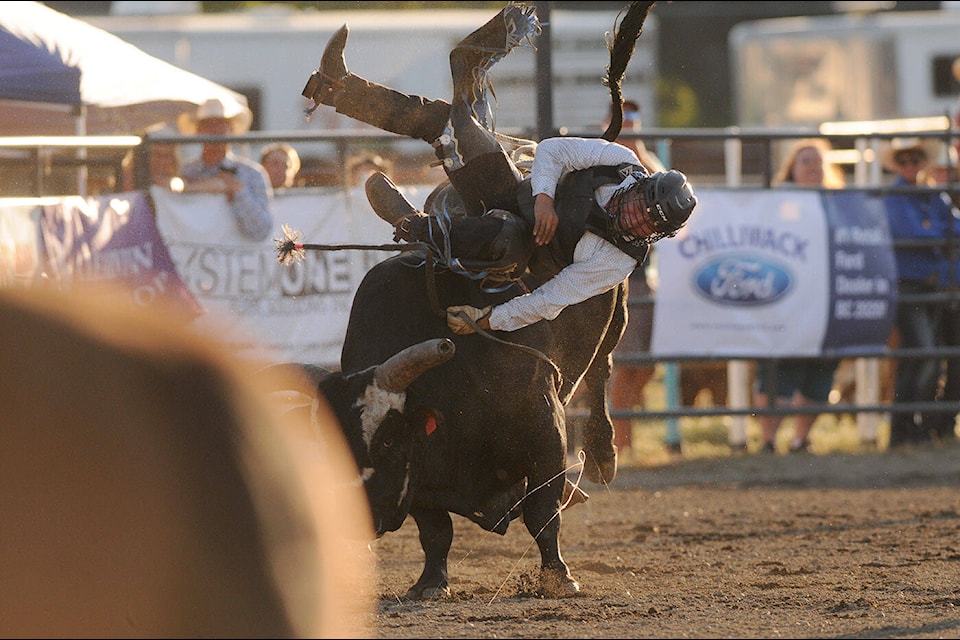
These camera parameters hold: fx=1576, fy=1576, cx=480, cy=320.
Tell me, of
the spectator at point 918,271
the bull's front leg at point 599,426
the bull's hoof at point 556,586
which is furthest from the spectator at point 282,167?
the bull's hoof at point 556,586

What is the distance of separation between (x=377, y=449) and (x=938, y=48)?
14.8 m

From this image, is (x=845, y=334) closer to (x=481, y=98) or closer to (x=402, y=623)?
(x=481, y=98)

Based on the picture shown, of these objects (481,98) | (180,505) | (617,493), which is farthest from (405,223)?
(617,493)

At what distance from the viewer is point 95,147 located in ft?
27.7

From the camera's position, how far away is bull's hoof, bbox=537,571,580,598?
5.37m

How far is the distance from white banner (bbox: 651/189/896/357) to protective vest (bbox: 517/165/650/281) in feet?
10.9

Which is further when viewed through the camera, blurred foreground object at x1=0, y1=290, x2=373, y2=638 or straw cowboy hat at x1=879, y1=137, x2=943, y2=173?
straw cowboy hat at x1=879, y1=137, x2=943, y2=173

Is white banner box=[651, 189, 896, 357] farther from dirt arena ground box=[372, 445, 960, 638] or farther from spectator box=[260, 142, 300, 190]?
spectator box=[260, 142, 300, 190]

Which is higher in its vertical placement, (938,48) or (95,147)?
(938,48)

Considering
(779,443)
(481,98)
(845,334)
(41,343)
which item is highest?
(481,98)

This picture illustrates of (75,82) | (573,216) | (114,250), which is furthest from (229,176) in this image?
(573,216)

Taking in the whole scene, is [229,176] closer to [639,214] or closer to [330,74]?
[330,74]

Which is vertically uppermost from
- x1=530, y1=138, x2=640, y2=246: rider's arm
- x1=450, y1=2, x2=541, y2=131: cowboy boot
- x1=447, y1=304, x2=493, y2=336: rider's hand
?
x1=450, y1=2, x2=541, y2=131: cowboy boot

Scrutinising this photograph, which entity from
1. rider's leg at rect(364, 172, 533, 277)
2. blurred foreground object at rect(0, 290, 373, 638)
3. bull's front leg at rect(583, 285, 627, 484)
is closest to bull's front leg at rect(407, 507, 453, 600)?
rider's leg at rect(364, 172, 533, 277)
